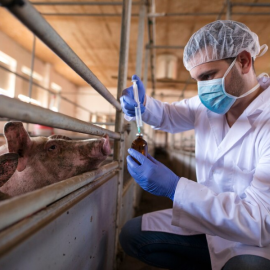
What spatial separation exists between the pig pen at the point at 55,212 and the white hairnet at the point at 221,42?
54 centimetres

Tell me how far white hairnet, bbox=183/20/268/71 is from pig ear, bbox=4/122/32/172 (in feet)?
3.05

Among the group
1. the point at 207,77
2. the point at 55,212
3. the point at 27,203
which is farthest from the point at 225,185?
the point at 27,203

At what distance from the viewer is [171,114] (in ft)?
4.85

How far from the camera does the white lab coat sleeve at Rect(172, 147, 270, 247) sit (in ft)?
2.61

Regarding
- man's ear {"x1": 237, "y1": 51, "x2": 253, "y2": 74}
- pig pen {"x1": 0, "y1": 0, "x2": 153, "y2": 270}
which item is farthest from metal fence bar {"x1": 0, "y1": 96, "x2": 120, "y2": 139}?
man's ear {"x1": 237, "y1": 51, "x2": 253, "y2": 74}

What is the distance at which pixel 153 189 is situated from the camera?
36.7 inches

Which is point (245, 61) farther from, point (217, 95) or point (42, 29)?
point (42, 29)

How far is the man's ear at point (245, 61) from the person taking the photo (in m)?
1.06

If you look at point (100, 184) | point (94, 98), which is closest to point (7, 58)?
point (94, 98)

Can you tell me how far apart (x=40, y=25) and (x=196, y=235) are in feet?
3.85

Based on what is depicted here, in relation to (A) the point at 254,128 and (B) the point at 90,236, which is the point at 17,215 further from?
(A) the point at 254,128

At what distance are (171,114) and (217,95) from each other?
43 cm

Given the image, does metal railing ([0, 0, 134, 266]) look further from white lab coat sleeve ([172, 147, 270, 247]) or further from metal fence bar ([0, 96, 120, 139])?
white lab coat sleeve ([172, 147, 270, 247])

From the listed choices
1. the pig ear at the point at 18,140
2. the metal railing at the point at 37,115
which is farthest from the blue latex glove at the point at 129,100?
the pig ear at the point at 18,140
